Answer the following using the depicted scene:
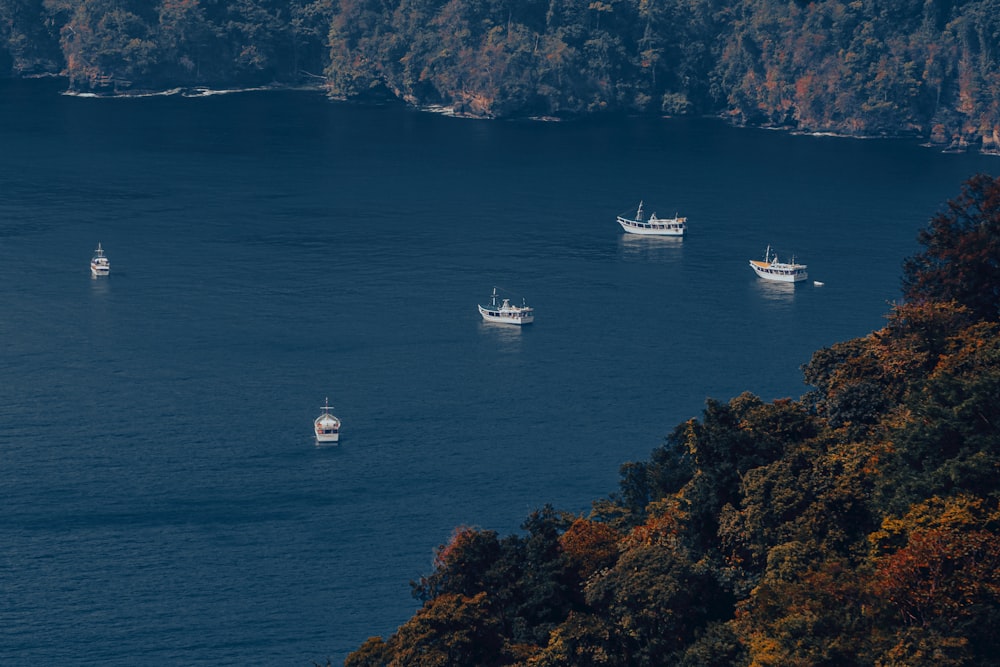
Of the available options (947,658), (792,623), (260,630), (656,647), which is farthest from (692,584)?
(260,630)

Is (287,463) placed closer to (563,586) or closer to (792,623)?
(563,586)

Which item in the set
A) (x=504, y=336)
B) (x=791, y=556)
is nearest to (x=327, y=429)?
(x=504, y=336)

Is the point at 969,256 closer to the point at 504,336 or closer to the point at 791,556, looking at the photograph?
the point at 791,556

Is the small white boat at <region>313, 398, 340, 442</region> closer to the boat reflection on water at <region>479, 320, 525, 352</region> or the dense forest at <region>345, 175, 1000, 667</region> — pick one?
the boat reflection on water at <region>479, 320, 525, 352</region>

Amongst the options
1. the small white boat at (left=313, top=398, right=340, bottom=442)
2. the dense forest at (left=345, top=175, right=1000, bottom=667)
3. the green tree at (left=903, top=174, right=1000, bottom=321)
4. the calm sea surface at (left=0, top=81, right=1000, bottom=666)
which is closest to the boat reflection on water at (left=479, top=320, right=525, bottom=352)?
the calm sea surface at (left=0, top=81, right=1000, bottom=666)

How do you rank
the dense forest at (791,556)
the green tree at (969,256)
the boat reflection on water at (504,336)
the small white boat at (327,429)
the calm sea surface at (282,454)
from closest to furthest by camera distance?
the dense forest at (791,556), the green tree at (969,256), the calm sea surface at (282,454), the small white boat at (327,429), the boat reflection on water at (504,336)

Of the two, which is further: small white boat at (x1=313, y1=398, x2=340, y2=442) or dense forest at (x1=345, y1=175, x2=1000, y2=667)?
small white boat at (x1=313, y1=398, x2=340, y2=442)

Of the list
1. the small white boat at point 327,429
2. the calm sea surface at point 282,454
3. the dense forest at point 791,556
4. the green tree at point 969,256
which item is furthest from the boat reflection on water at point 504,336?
the dense forest at point 791,556

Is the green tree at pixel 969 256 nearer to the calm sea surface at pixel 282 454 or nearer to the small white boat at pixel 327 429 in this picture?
the calm sea surface at pixel 282 454
